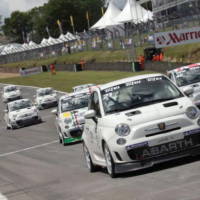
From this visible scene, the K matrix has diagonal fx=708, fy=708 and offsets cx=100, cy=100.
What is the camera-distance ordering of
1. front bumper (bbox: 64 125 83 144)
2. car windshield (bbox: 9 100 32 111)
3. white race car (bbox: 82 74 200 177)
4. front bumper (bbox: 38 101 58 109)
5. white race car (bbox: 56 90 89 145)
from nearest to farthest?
white race car (bbox: 82 74 200 177), front bumper (bbox: 64 125 83 144), white race car (bbox: 56 90 89 145), car windshield (bbox: 9 100 32 111), front bumper (bbox: 38 101 58 109)

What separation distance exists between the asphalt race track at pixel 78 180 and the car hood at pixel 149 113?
32.1 inches

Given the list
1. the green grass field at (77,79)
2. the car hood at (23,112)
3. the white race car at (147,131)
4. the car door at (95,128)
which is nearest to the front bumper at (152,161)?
the white race car at (147,131)

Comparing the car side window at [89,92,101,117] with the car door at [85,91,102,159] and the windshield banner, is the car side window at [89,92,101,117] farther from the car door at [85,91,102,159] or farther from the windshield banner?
the windshield banner

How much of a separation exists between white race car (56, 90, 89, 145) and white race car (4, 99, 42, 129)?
1204cm

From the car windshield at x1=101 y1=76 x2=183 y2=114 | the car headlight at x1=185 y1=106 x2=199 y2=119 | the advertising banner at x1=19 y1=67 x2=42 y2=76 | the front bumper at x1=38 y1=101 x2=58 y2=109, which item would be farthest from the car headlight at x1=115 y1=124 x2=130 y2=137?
the advertising banner at x1=19 y1=67 x2=42 y2=76

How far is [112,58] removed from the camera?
212ft

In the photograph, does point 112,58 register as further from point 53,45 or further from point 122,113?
point 122,113

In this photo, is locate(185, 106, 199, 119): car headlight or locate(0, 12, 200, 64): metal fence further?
locate(0, 12, 200, 64): metal fence

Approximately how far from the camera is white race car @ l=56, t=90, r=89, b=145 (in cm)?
2081

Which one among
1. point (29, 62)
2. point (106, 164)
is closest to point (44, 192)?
point (106, 164)

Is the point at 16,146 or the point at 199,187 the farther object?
the point at 16,146

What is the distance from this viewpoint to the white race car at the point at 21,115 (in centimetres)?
3439

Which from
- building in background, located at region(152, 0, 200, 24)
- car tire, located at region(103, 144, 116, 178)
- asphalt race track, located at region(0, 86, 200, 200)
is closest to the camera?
asphalt race track, located at region(0, 86, 200, 200)

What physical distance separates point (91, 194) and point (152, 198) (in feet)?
6.10
